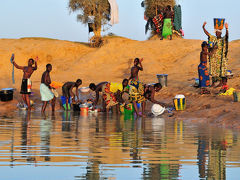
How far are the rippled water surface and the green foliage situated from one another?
30.9 meters

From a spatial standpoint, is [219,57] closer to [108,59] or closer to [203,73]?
[203,73]

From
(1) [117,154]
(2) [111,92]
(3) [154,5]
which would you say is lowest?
(1) [117,154]

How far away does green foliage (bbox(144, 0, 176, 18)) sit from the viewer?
136 feet

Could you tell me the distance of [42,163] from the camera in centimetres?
650

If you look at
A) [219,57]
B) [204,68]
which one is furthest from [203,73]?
[219,57]

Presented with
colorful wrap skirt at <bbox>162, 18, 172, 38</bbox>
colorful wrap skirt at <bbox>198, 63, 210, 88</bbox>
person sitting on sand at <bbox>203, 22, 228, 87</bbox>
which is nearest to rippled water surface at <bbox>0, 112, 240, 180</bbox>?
colorful wrap skirt at <bbox>198, 63, 210, 88</bbox>

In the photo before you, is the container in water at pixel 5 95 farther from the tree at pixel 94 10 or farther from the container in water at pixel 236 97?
the tree at pixel 94 10

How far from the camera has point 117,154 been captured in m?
7.44

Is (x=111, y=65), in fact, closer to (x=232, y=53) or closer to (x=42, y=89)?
(x=232, y=53)

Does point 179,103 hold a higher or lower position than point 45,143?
higher

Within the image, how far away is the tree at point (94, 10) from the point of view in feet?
135

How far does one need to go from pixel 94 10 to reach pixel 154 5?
14.3ft

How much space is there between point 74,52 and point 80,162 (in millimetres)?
35430

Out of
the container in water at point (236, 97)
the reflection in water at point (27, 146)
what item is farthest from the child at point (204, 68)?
the reflection in water at point (27, 146)
